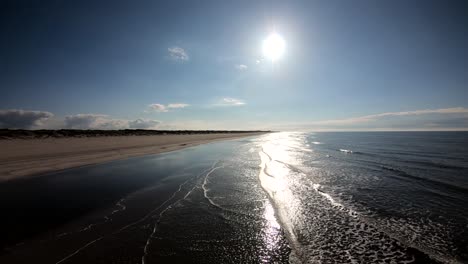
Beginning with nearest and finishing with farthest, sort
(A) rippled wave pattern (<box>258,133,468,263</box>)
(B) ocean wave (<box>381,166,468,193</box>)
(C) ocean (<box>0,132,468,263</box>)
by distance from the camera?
(C) ocean (<box>0,132,468,263</box>) < (A) rippled wave pattern (<box>258,133,468,263</box>) < (B) ocean wave (<box>381,166,468,193</box>)

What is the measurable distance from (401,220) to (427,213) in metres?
1.52

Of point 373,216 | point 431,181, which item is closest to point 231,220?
point 373,216

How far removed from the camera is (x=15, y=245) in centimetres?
479

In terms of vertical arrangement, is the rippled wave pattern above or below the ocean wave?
above

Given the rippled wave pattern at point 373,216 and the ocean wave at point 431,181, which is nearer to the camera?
the rippled wave pattern at point 373,216

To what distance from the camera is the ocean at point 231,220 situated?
15.2 feet

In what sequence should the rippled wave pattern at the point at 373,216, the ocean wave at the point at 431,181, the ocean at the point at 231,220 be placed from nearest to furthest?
the ocean at the point at 231,220, the rippled wave pattern at the point at 373,216, the ocean wave at the point at 431,181

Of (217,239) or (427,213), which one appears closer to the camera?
(217,239)

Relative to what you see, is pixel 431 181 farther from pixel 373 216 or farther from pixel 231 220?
pixel 231 220

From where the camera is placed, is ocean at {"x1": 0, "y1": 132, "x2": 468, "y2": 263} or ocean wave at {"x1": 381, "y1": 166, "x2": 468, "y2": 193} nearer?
ocean at {"x1": 0, "y1": 132, "x2": 468, "y2": 263}

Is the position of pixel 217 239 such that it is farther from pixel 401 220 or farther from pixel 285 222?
pixel 401 220

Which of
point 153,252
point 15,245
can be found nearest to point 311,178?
point 153,252

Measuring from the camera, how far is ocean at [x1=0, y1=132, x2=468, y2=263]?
183 inches

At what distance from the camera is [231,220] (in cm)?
651
